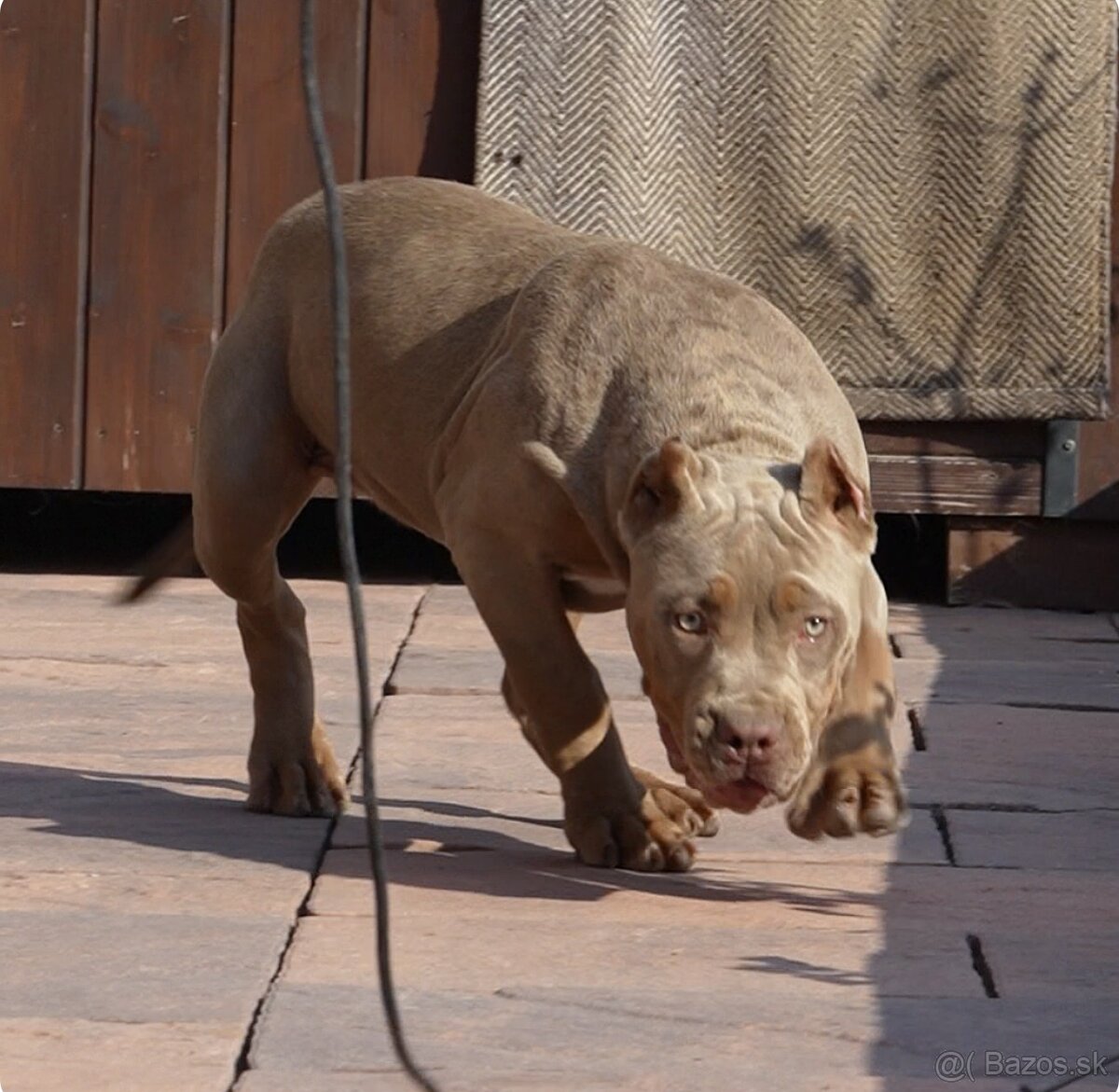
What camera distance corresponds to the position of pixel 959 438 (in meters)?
7.49

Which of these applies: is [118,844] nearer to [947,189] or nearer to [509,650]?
[509,650]

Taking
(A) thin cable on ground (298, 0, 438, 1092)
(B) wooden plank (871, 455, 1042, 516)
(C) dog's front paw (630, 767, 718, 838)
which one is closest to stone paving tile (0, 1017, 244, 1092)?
(A) thin cable on ground (298, 0, 438, 1092)

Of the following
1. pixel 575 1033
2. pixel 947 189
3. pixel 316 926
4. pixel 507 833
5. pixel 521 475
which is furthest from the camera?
pixel 947 189

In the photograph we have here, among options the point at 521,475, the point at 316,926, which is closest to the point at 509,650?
the point at 521,475

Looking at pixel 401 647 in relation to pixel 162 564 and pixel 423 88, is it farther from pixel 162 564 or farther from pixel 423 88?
pixel 423 88

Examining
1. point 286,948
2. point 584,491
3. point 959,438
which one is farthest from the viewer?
point 959,438

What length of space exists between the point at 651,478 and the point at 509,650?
1.75 ft

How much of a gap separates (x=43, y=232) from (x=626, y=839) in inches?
160

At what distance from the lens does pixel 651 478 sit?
3.83 meters

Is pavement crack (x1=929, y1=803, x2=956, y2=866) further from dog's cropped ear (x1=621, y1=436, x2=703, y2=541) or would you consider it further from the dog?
dog's cropped ear (x1=621, y1=436, x2=703, y2=541)

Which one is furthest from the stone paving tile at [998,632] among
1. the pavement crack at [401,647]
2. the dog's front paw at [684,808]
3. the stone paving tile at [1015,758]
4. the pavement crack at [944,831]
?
the dog's front paw at [684,808]

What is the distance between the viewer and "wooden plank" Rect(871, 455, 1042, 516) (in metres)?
7.50

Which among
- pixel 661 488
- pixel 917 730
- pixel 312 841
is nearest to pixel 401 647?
pixel 917 730

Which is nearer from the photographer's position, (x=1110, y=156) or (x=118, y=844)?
(x=118, y=844)
